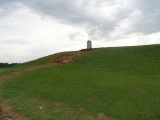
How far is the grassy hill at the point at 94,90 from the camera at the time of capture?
12.8 m

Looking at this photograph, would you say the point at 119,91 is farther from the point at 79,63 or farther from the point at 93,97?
the point at 79,63

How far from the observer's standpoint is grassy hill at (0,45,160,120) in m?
12.8

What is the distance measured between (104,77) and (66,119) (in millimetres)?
8546

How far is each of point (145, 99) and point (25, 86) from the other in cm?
966

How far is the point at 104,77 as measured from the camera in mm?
20203

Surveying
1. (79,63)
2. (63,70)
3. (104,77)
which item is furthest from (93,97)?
(79,63)

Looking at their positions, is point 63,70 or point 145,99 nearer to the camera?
point 145,99

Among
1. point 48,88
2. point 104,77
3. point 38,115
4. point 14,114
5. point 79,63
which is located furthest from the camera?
point 79,63

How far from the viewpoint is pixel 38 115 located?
12875 mm

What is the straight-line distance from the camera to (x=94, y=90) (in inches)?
650

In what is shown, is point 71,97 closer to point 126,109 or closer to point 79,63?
point 126,109

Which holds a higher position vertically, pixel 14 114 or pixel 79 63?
pixel 79 63

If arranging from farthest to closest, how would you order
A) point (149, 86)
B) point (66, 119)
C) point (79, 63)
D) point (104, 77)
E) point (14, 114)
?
point (79, 63) → point (104, 77) → point (149, 86) → point (14, 114) → point (66, 119)

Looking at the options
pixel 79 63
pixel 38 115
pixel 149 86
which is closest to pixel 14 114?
pixel 38 115
